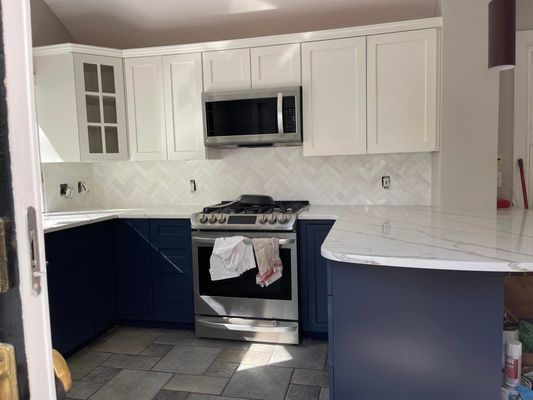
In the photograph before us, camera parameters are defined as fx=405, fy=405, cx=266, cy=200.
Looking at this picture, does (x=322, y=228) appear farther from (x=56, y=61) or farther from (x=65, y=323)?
(x=56, y=61)

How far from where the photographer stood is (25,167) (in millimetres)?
456

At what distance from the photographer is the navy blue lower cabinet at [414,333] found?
152 centimetres

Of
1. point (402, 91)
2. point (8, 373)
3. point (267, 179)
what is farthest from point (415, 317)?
point (267, 179)

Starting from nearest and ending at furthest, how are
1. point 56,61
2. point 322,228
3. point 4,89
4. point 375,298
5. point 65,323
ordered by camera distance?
point 4,89 < point 375,298 < point 65,323 < point 322,228 < point 56,61

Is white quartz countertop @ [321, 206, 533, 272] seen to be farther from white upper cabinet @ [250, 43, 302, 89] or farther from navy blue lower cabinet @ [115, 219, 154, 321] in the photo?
navy blue lower cabinet @ [115, 219, 154, 321]

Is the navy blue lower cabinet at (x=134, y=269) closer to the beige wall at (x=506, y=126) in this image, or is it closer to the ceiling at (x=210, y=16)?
the ceiling at (x=210, y=16)

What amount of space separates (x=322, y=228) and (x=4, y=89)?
255 centimetres

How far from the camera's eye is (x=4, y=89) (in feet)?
1.42

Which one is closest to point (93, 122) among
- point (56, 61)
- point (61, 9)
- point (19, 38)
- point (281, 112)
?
point (56, 61)

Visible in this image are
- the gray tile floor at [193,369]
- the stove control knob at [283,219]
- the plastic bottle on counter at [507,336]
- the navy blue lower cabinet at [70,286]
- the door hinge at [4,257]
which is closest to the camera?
the door hinge at [4,257]

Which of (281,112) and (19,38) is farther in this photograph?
(281,112)

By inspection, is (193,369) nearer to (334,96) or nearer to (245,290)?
(245,290)

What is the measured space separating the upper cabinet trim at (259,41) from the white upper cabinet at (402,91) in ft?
0.17

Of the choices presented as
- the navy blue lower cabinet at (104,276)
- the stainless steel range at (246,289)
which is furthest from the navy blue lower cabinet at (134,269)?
the stainless steel range at (246,289)
